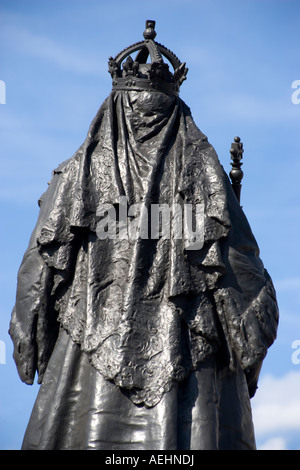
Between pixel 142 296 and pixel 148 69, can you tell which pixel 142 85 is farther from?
pixel 142 296

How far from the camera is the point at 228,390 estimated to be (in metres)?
13.4

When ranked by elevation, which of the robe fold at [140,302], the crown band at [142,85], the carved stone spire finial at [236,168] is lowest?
the robe fold at [140,302]

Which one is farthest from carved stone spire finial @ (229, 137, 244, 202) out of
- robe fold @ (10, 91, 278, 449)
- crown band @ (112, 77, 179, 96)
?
crown band @ (112, 77, 179, 96)

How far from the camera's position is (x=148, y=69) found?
572 inches

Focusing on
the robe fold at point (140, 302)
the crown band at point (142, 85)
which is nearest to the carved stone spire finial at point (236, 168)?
the robe fold at point (140, 302)

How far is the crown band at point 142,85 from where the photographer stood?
566 inches

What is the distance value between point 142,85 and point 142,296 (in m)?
2.51

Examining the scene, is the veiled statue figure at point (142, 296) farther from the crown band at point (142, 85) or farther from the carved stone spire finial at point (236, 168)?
the carved stone spire finial at point (236, 168)

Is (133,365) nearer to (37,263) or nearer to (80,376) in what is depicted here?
(80,376)

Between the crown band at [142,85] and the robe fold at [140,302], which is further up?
the crown band at [142,85]

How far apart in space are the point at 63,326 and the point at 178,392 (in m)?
1.43

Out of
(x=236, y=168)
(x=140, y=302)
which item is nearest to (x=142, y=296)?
(x=140, y=302)
